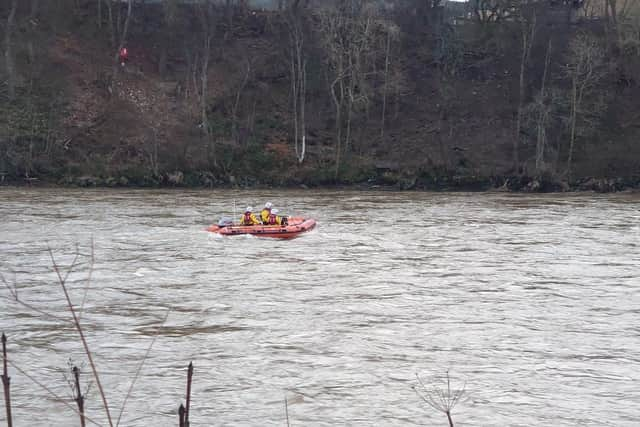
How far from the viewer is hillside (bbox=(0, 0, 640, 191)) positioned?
3681cm

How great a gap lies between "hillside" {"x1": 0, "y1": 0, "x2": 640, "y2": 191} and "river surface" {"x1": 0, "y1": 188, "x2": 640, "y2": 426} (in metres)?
13.6

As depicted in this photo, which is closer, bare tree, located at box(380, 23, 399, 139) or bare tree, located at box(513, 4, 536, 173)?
bare tree, located at box(513, 4, 536, 173)

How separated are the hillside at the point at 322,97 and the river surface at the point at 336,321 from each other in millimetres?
13551

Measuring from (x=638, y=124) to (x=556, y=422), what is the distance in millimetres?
33854

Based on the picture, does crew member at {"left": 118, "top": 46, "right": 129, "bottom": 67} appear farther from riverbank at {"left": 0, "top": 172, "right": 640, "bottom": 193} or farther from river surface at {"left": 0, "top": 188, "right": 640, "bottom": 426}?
river surface at {"left": 0, "top": 188, "right": 640, "bottom": 426}

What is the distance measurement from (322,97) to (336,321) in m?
31.4

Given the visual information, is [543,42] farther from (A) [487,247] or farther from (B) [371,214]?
(A) [487,247]

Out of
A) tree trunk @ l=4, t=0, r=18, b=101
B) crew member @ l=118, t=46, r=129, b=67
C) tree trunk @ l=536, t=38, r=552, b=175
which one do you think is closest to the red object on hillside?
crew member @ l=118, t=46, r=129, b=67

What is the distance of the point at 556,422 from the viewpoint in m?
8.06

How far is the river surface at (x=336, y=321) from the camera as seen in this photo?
8.55m

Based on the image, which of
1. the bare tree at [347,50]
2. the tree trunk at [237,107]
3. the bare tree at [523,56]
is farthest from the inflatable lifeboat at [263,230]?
the tree trunk at [237,107]

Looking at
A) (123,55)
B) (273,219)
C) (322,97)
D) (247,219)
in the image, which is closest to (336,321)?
(247,219)

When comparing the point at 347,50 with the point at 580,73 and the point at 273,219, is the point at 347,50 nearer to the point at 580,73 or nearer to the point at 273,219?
→ the point at 580,73

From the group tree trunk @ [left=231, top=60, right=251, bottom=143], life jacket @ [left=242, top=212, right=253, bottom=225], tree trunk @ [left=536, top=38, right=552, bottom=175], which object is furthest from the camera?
tree trunk @ [left=231, top=60, right=251, bottom=143]
